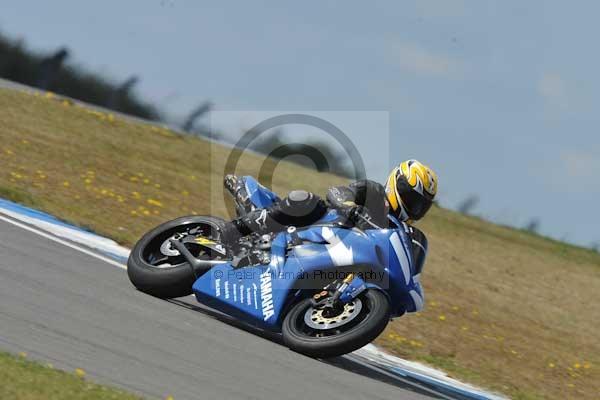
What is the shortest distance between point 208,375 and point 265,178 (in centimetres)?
1726

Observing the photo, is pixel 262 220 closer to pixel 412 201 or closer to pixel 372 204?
pixel 372 204

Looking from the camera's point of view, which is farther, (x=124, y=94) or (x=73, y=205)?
(x=124, y=94)

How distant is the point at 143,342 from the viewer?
6496 mm

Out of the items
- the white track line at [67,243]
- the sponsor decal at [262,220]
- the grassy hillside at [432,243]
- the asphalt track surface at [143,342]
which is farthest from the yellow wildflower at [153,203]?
the sponsor decal at [262,220]

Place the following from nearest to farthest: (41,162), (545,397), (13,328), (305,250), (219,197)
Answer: (13,328)
(305,250)
(545,397)
(41,162)
(219,197)

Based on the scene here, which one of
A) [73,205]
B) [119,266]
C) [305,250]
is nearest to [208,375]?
[305,250]

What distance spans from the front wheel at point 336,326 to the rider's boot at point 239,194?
1.18 metres

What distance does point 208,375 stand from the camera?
613 cm

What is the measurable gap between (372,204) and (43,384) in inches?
153

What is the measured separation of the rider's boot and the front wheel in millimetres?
1180

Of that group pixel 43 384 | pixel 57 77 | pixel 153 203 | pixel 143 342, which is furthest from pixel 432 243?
pixel 43 384

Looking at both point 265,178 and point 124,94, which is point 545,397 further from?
point 124,94

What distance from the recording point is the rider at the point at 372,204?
8.37 metres

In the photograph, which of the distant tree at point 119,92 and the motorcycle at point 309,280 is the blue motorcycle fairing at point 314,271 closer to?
the motorcycle at point 309,280
